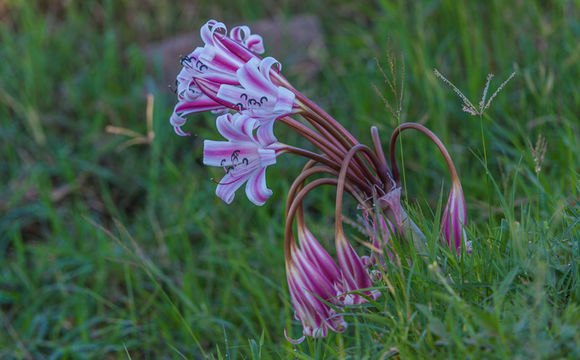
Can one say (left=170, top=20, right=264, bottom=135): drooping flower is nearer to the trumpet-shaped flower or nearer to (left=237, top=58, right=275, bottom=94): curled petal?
(left=237, top=58, right=275, bottom=94): curled petal

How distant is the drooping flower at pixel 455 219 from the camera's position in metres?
1.76

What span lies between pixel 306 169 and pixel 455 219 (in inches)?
17.5

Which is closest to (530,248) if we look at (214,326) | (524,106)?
(214,326)

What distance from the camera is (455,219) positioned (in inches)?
70.0

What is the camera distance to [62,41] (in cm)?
470

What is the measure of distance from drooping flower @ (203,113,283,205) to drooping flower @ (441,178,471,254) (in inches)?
19.4

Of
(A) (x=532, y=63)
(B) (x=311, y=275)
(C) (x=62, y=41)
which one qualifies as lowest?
(B) (x=311, y=275)

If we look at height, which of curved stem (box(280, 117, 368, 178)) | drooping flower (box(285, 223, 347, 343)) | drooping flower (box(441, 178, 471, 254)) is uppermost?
curved stem (box(280, 117, 368, 178))

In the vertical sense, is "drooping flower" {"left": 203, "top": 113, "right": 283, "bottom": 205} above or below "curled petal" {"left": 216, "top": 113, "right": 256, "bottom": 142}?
below

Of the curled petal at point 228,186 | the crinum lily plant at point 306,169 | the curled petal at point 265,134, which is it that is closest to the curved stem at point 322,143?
the crinum lily plant at point 306,169

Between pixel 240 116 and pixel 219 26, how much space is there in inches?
12.5

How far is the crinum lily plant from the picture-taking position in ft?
5.57

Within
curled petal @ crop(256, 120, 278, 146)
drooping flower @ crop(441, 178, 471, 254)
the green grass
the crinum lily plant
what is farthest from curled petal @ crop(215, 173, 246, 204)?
drooping flower @ crop(441, 178, 471, 254)

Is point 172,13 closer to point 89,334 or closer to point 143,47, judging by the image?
point 143,47
